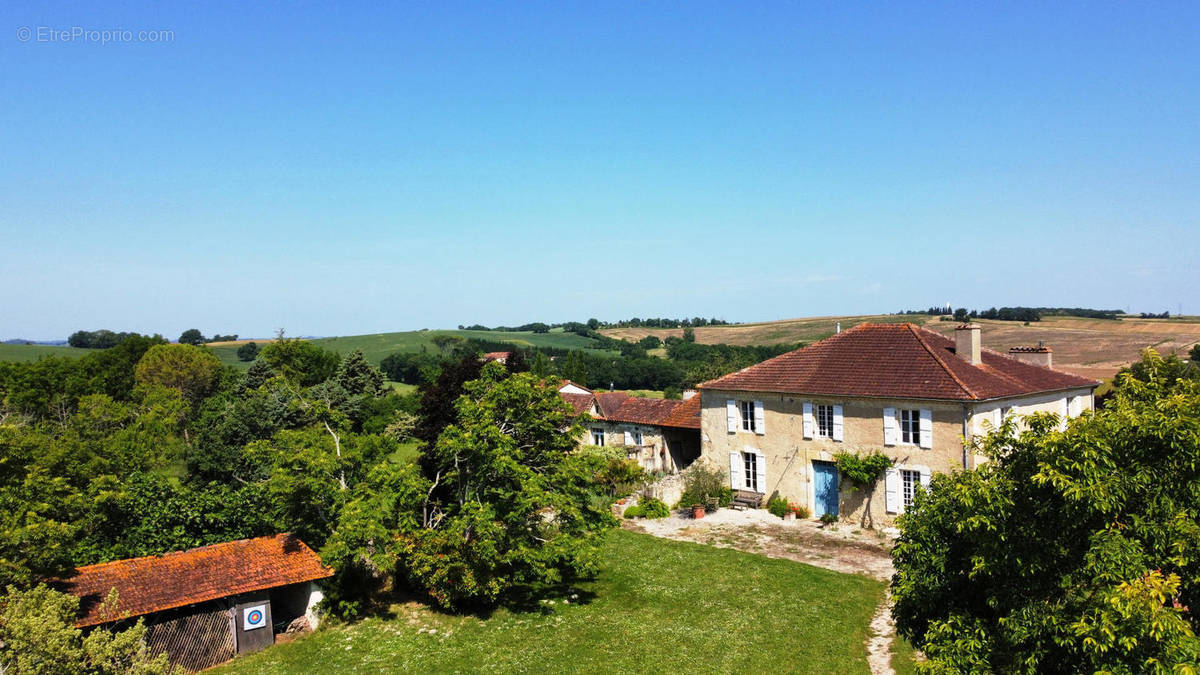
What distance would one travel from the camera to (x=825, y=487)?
28.5 meters

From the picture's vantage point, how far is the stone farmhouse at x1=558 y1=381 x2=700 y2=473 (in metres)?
38.6

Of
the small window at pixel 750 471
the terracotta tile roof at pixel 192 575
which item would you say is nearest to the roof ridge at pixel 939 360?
the small window at pixel 750 471

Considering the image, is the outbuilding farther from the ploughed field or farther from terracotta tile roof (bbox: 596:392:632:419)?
the ploughed field

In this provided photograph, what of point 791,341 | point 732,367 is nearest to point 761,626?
point 732,367

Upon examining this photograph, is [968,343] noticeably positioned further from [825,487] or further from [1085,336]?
[1085,336]

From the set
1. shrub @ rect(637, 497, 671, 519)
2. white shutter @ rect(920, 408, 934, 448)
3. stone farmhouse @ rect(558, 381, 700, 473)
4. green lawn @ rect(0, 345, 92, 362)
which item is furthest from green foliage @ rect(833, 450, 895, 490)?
green lawn @ rect(0, 345, 92, 362)

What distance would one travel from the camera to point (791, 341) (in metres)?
128

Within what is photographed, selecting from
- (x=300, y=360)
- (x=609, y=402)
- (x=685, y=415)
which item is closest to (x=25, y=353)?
(x=300, y=360)

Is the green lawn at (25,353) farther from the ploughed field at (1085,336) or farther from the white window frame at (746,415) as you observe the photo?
the ploughed field at (1085,336)

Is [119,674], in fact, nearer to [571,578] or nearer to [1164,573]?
[571,578]

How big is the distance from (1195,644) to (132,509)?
23561 mm

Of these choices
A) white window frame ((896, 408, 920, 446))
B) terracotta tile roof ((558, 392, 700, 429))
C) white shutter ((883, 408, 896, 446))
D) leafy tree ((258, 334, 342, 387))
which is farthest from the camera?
leafy tree ((258, 334, 342, 387))

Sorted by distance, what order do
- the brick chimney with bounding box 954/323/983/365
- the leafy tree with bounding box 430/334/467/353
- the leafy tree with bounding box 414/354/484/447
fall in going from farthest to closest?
the leafy tree with bounding box 430/334/467/353
the leafy tree with bounding box 414/354/484/447
the brick chimney with bounding box 954/323/983/365

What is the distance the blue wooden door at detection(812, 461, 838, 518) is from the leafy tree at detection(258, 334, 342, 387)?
180ft
